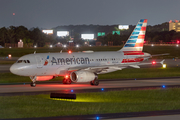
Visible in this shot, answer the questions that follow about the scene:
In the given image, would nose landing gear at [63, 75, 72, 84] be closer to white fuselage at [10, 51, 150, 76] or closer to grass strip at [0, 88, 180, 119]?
white fuselage at [10, 51, 150, 76]

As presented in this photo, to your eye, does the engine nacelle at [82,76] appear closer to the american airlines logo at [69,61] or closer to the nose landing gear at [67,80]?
the american airlines logo at [69,61]

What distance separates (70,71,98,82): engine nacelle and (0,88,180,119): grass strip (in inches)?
239

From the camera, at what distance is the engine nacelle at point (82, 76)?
123 feet

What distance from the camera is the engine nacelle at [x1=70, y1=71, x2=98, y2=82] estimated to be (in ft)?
123

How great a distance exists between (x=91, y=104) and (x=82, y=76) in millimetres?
12303

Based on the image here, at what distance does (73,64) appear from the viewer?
4066 cm

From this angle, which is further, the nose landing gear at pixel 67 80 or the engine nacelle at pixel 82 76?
the nose landing gear at pixel 67 80

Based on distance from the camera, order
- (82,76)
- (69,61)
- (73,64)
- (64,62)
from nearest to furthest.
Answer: (82,76)
(64,62)
(69,61)
(73,64)

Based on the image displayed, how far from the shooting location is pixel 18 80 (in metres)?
45.4

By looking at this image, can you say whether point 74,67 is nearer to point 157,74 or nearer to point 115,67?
point 115,67

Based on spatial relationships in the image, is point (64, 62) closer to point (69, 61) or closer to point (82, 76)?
point (69, 61)

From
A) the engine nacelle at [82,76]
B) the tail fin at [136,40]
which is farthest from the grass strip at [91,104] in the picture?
the tail fin at [136,40]

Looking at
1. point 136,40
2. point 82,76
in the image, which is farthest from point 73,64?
point 136,40

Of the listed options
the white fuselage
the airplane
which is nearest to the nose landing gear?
the airplane
